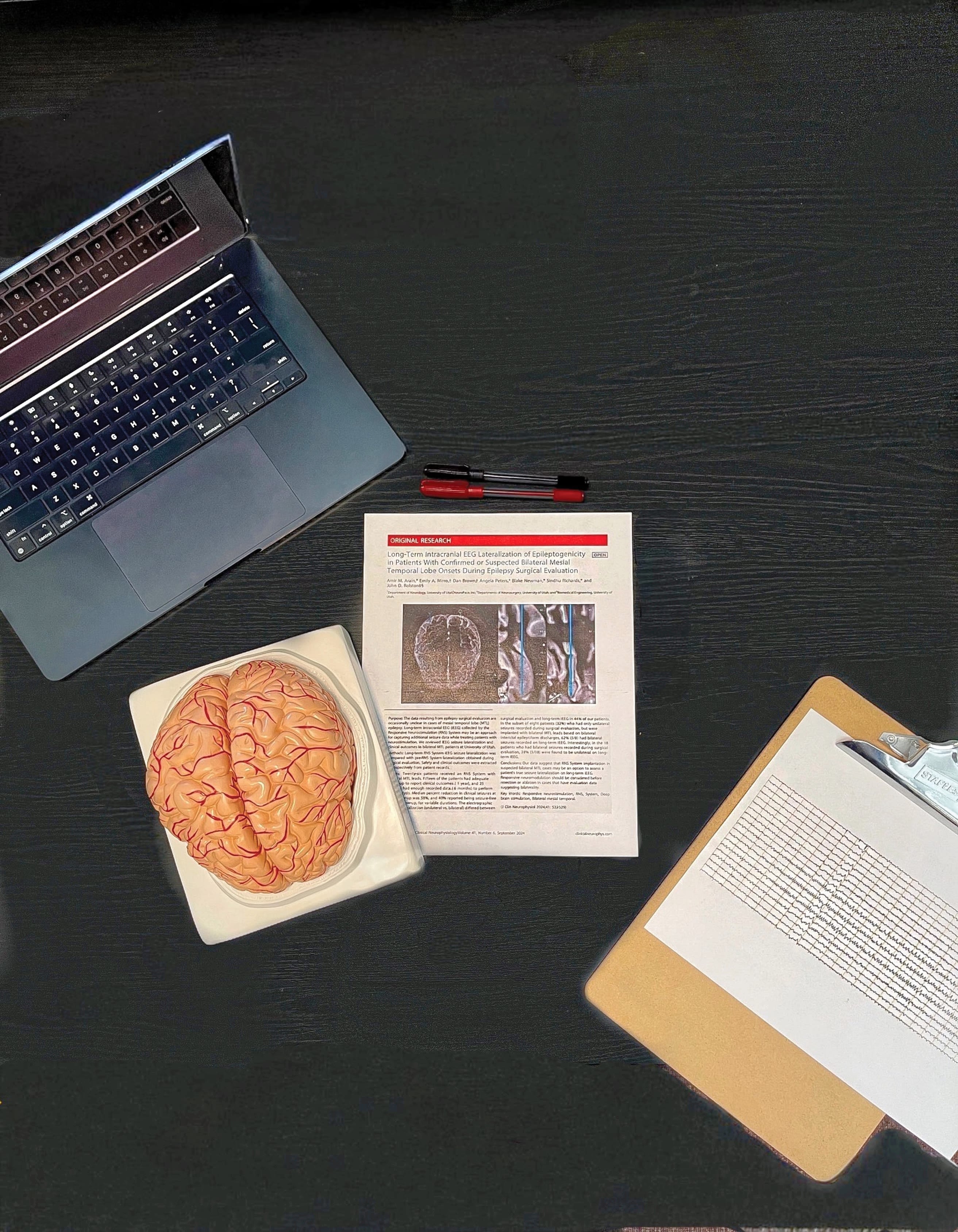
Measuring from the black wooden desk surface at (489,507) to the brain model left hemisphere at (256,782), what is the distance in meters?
0.08

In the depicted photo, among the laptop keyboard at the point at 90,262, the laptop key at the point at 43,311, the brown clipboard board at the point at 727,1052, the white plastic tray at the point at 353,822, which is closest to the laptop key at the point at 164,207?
the laptop keyboard at the point at 90,262

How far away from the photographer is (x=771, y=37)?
2.43 ft

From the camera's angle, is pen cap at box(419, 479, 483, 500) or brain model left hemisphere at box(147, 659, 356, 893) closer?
brain model left hemisphere at box(147, 659, 356, 893)

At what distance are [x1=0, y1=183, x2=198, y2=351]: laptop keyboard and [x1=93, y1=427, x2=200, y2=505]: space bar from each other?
134 mm

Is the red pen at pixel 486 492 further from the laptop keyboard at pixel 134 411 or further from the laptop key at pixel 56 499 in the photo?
the laptop key at pixel 56 499

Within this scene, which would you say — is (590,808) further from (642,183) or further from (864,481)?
(642,183)

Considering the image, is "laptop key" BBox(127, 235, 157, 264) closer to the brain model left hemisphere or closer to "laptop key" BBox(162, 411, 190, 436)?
"laptop key" BBox(162, 411, 190, 436)

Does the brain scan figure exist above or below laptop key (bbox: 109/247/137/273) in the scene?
below

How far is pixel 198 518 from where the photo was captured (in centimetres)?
70

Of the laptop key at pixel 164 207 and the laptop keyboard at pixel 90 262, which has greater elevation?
the laptop key at pixel 164 207

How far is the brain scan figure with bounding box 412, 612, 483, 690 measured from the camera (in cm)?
70

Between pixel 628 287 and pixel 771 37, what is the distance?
0.84ft

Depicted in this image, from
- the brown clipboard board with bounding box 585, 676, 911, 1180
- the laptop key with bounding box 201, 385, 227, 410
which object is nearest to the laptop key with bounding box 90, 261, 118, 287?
the laptop key with bounding box 201, 385, 227, 410

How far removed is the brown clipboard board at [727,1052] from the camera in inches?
24.5
